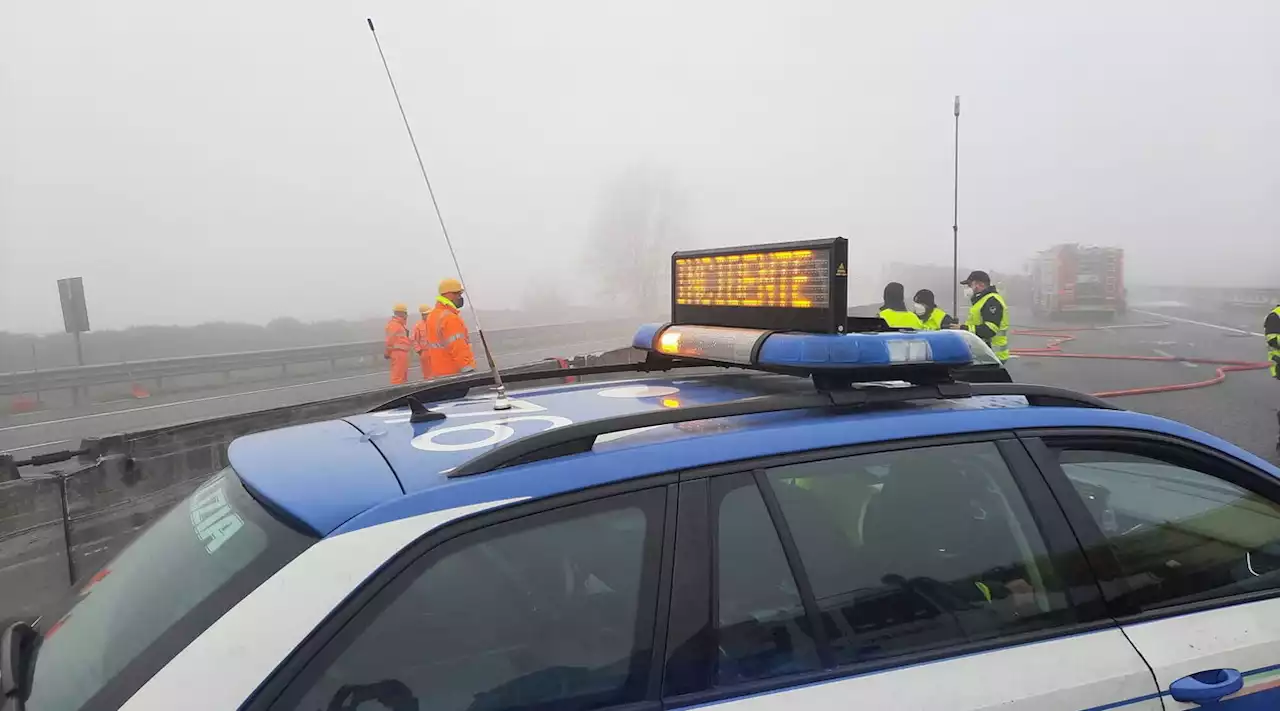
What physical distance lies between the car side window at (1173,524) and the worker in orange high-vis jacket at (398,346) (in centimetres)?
1068

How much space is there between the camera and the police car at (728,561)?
138 cm

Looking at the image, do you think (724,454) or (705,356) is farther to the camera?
(705,356)

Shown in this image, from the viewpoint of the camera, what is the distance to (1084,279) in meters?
30.0

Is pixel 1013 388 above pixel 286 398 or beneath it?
above

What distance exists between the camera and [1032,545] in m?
1.94

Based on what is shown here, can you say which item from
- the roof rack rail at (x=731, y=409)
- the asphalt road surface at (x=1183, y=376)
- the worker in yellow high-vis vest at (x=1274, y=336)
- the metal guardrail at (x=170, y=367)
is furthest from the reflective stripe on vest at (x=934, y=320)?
the metal guardrail at (x=170, y=367)

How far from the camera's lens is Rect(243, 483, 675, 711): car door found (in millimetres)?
1327

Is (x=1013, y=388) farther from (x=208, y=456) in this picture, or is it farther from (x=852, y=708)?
(x=208, y=456)

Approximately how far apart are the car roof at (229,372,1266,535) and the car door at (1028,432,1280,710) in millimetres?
79

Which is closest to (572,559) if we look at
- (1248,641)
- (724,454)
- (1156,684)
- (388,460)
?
(724,454)

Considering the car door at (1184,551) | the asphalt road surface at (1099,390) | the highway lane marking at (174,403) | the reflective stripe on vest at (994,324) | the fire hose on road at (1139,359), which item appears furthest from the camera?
the highway lane marking at (174,403)

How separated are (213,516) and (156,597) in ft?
0.72

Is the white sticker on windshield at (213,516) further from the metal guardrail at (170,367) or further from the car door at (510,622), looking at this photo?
the metal guardrail at (170,367)

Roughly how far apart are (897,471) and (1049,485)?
0.40 m
